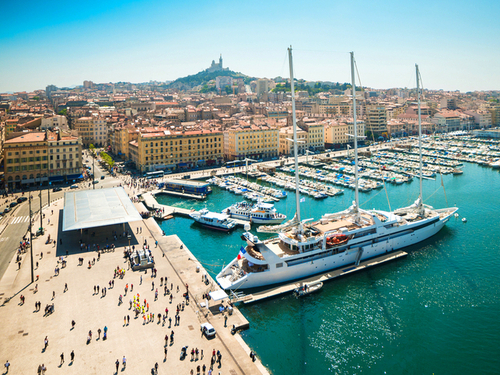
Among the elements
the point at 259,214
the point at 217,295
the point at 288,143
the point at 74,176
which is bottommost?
the point at 217,295

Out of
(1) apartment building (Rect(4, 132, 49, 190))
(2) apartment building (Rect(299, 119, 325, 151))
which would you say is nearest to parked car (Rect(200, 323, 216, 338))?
(1) apartment building (Rect(4, 132, 49, 190))

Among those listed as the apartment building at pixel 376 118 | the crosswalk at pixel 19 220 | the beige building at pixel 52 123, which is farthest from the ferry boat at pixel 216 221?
the apartment building at pixel 376 118

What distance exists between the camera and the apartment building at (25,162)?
67562 mm

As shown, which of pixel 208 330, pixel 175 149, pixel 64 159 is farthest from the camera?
pixel 175 149

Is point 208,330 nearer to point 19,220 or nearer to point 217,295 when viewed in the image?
point 217,295

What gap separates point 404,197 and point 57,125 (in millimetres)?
92529

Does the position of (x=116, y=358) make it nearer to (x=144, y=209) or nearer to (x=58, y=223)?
(x=58, y=223)

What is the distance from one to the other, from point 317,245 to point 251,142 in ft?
203

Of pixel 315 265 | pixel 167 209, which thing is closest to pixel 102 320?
pixel 315 265

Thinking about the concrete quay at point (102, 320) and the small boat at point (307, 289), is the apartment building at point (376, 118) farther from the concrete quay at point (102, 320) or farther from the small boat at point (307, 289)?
the concrete quay at point (102, 320)

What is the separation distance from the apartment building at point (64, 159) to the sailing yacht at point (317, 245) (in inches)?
1957

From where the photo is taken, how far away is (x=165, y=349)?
77.9 ft

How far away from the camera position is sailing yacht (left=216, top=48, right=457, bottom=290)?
34094 mm

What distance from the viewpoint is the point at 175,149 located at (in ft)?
287
